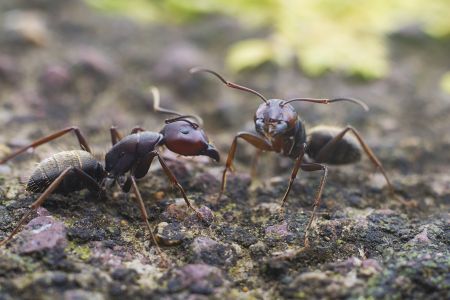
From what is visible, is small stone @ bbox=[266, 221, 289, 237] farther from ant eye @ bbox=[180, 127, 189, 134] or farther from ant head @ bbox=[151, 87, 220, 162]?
ant eye @ bbox=[180, 127, 189, 134]

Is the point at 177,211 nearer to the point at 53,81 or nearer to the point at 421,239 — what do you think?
the point at 421,239

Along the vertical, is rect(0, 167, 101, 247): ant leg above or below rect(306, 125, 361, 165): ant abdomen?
below

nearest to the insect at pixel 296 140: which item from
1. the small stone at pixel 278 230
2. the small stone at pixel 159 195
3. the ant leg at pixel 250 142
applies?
the ant leg at pixel 250 142

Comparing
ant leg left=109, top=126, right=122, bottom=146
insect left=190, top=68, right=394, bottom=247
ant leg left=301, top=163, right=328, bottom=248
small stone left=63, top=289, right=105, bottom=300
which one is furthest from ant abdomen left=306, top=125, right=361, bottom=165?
small stone left=63, top=289, right=105, bottom=300

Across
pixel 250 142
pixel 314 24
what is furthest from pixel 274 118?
pixel 314 24

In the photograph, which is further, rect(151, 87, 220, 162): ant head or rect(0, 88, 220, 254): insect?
rect(151, 87, 220, 162): ant head

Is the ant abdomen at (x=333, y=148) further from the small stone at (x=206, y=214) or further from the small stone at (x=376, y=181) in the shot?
the small stone at (x=206, y=214)

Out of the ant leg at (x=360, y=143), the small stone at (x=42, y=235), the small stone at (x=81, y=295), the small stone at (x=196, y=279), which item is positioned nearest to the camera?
the small stone at (x=81, y=295)

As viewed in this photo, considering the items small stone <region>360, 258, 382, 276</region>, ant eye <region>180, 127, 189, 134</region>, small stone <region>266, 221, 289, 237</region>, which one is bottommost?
small stone <region>266, 221, 289, 237</region>
